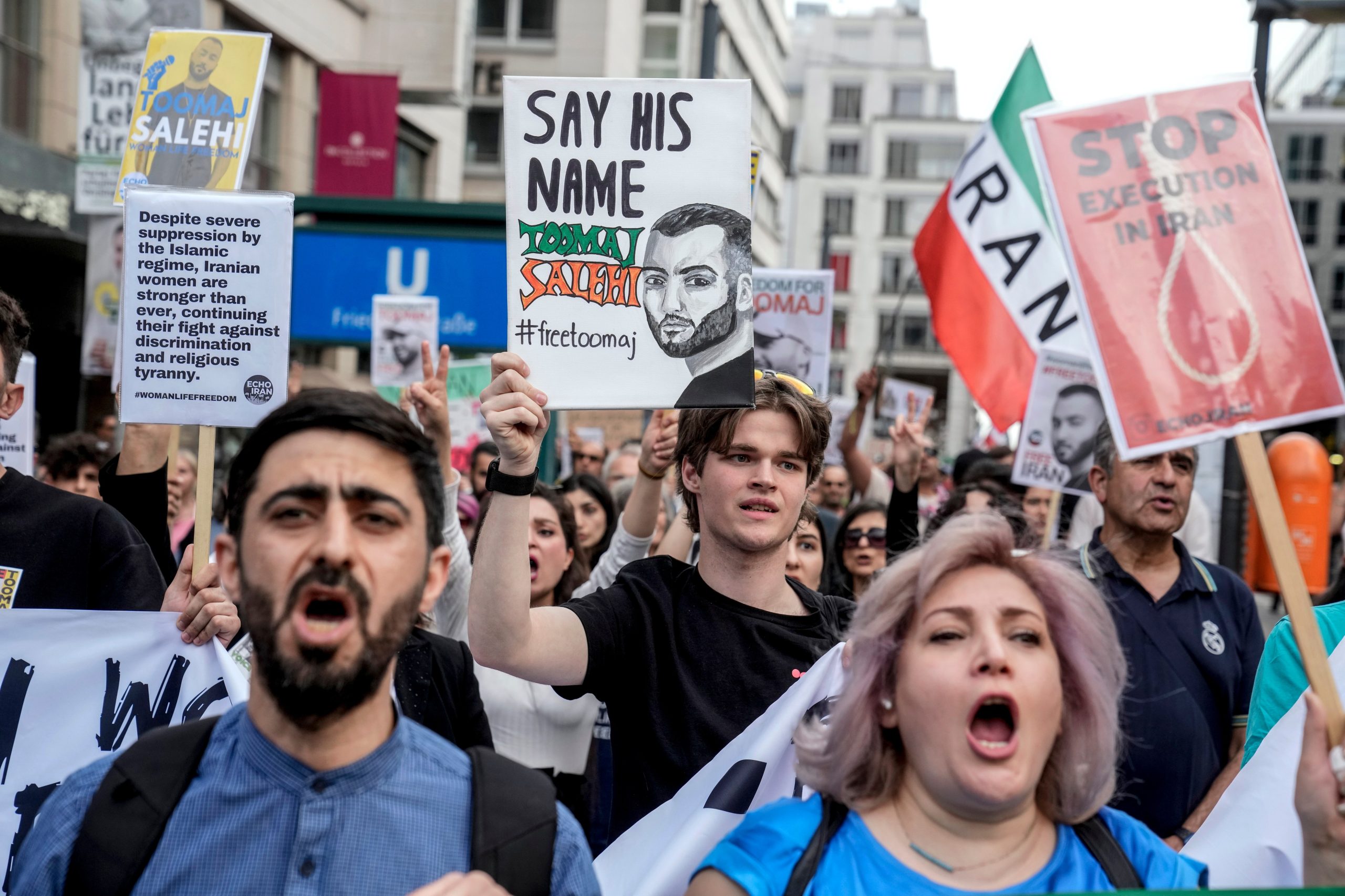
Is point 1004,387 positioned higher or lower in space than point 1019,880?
higher

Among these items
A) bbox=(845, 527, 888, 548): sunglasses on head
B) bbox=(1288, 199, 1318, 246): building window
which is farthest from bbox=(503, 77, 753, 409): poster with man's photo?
bbox=(1288, 199, 1318, 246): building window

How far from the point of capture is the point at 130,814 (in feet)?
6.00

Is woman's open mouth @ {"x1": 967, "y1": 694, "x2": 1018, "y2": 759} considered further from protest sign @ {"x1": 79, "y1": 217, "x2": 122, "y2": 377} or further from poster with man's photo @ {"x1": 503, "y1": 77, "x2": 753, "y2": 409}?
protest sign @ {"x1": 79, "y1": 217, "x2": 122, "y2": 377}

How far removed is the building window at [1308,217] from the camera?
5866 cm

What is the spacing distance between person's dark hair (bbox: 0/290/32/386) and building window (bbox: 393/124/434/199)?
23.3m

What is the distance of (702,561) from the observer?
322 centimetres

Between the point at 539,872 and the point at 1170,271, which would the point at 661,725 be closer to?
the point at 539,872

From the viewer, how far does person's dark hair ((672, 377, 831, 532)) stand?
3.26 meters

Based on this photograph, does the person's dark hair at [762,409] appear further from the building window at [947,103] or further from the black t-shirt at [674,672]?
the building window at [947,103]

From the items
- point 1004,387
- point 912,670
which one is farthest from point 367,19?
point 912,670

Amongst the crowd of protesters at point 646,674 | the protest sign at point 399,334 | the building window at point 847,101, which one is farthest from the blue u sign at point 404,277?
the building window at point 847,101

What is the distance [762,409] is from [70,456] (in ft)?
13.6

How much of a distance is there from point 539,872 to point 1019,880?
78 centimetres

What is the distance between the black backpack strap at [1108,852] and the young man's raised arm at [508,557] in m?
1.10
